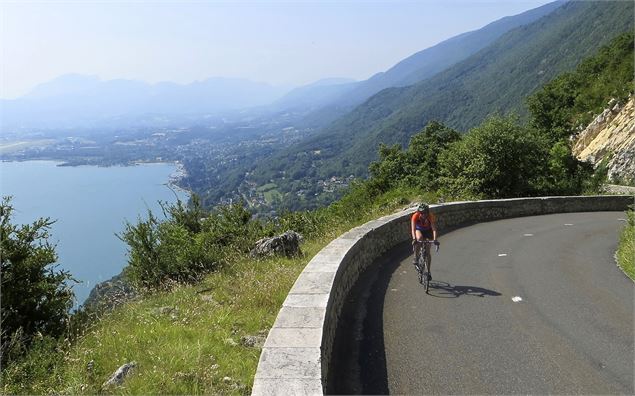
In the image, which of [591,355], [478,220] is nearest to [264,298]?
[591,355]

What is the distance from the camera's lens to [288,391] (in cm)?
352

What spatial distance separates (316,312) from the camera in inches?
208

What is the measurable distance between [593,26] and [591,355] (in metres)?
222

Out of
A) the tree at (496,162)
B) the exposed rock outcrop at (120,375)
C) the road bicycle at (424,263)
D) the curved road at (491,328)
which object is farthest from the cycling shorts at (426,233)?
the tree at (496,162)

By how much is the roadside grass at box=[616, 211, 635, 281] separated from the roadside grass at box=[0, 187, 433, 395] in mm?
7677

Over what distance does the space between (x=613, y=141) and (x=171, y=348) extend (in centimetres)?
4289


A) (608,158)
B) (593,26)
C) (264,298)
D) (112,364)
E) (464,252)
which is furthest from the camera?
(593,26)

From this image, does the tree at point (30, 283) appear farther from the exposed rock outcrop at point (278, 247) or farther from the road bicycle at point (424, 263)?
the road bicycle at point (424, 263)

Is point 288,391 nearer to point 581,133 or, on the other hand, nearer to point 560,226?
point 560,226

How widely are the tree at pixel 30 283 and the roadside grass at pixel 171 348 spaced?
1216 mm

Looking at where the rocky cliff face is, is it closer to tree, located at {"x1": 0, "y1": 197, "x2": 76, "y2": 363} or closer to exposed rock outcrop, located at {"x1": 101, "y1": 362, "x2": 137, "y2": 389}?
tree, located at {"x1": 0, "y1": 197, "x2": 76, "y2": 363}

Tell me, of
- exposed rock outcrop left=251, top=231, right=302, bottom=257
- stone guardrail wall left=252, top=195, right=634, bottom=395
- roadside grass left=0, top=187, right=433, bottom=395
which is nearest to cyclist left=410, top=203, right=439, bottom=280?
stone guardrail wall left=252, top=195, right=634, bottom=395

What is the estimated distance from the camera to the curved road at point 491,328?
4930mm

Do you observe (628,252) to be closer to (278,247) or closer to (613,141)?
(278,247)
